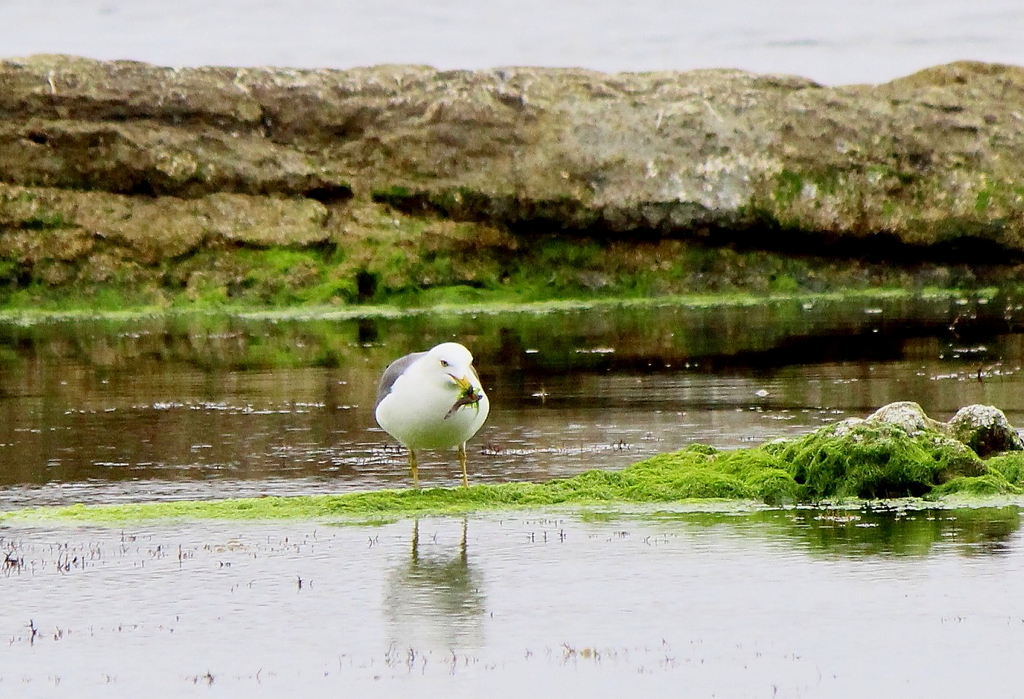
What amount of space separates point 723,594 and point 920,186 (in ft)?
175

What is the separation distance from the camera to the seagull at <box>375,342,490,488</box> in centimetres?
1325

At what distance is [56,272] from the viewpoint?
181 ft

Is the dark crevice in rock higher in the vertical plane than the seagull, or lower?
higher

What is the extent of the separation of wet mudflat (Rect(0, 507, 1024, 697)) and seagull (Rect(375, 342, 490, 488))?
2.24 feet

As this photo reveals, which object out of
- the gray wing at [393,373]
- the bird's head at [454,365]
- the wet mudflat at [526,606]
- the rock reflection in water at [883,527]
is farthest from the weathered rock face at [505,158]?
the wet mudflat at [526,606]

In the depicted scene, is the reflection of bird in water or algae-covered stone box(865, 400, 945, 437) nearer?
the reflection of bird in water

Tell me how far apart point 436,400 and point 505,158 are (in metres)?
48.2

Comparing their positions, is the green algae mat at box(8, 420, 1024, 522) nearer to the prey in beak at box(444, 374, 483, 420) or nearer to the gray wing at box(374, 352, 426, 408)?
the gray wing at box(374, 352, 426, 408)

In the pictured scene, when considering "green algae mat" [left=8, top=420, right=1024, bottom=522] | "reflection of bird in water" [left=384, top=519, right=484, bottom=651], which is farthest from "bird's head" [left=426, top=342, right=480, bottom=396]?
"reflection of bird in water" [left=384, top=519, right=484, bottom=651]

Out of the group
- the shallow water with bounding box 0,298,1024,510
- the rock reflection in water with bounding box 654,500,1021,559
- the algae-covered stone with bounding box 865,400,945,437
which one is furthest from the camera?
the shallow water with bounding box 0,298,1024,510

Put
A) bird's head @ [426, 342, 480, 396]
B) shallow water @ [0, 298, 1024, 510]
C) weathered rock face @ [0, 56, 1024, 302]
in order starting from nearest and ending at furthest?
bird's head @ [426, 342, 480, 396], shallow water @ [0, 298, 1024, 510], weathered rock face @ [0, 56, 1024, 302]

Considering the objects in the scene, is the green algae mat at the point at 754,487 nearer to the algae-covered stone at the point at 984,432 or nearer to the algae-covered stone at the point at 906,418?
the algae-covered stone at the point at 906,418

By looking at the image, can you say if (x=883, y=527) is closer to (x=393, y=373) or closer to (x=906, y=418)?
(x=906, y=418)

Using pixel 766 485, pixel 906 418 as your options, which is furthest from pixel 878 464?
pixel 766 485
